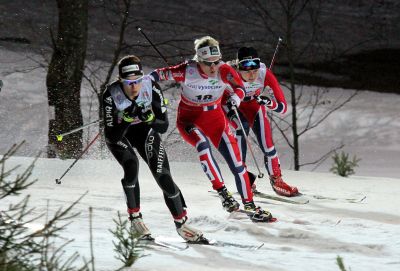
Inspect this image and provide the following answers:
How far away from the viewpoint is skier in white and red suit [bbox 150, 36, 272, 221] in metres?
9.38

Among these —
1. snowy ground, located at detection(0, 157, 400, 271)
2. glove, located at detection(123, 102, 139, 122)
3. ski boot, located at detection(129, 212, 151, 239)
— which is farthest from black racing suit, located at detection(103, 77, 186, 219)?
snowy ground, located at detection(0, 157, 400, 271)

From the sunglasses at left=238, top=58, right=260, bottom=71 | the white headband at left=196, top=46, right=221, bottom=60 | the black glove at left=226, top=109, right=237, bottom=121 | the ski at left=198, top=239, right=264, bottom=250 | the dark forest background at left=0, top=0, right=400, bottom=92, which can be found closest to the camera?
the ski at left=198, top=239, right=264, bottom=250

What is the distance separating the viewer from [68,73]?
50.7ft

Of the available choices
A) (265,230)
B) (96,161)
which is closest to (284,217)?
(265,230)

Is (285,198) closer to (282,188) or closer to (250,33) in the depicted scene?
(282,188)

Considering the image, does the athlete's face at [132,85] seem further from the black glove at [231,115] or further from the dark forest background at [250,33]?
the dark forest background at [250,33]

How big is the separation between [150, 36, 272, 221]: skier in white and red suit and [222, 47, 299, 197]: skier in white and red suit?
0.84 metres

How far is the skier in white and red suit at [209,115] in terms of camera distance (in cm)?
938

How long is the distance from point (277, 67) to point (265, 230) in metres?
20.2

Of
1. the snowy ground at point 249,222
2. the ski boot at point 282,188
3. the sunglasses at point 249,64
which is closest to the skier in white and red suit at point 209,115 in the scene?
the snowy ground at point 249,222

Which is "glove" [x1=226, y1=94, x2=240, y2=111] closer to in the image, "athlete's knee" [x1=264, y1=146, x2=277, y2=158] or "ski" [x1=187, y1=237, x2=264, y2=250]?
"athlete's knee" [x1=264, y1=146, x2=277, y2=158]

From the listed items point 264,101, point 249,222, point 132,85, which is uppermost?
point 132,85

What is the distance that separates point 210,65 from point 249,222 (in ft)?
5.49

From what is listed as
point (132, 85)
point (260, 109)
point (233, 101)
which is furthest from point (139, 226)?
point (260, 109)
